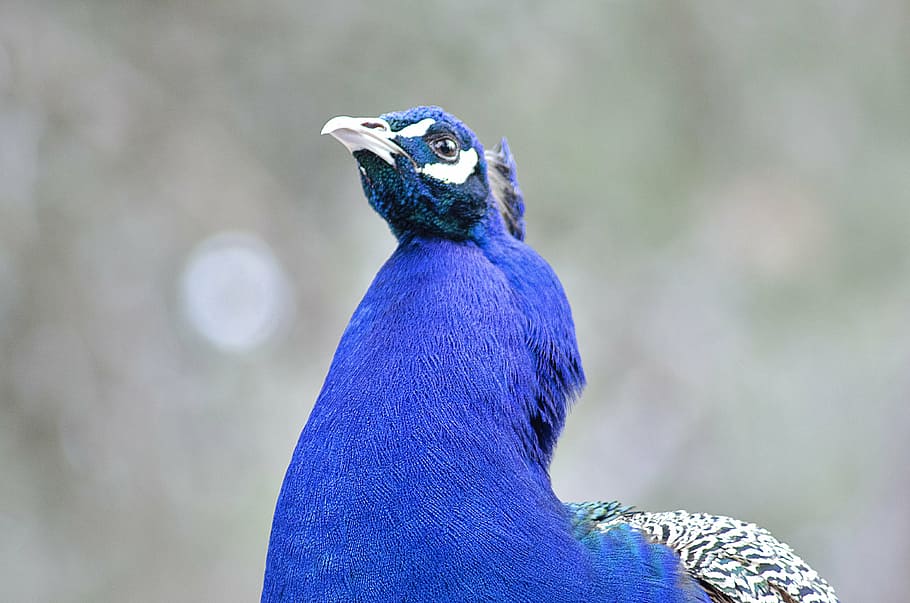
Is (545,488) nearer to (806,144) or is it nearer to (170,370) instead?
(170,370)

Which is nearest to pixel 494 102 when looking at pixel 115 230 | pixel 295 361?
pixel 295 361

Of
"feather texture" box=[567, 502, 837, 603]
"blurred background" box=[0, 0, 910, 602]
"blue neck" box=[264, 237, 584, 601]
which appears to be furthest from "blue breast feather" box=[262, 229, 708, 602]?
"blurred background" box=[0, 0, 910, 602]

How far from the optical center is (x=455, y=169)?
2.10 meters

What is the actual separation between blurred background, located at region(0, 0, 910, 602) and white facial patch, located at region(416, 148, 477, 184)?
9.65ft

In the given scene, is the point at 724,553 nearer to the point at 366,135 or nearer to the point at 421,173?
the point at 421,173

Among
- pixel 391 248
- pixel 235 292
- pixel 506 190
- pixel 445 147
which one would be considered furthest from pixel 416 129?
pixel 391 248

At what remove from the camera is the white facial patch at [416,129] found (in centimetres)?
204

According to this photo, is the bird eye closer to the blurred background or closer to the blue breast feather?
the blue breast feather

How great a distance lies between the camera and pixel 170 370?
4.74 meters

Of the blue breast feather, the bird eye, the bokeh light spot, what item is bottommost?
the blue breast feather

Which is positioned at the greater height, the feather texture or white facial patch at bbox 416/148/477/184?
white facial patch at bbox 416/148/477/184

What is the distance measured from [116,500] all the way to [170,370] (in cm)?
61

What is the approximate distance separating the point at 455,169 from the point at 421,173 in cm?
9

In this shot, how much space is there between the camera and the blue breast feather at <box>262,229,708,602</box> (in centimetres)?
169
